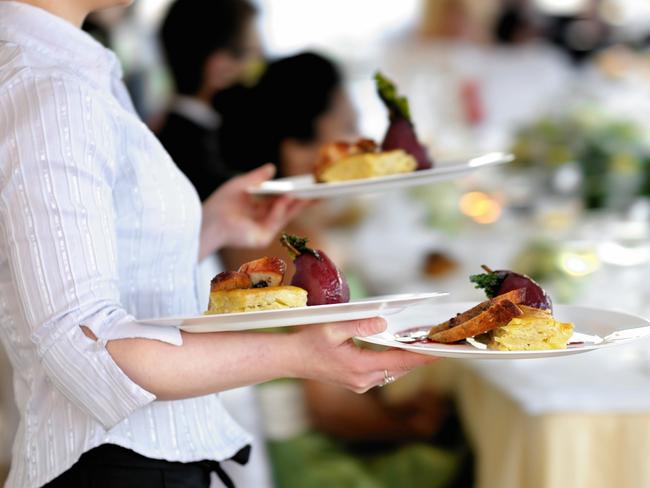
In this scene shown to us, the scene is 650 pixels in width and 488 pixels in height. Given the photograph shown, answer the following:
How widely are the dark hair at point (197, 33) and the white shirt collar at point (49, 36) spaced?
1.62 metres

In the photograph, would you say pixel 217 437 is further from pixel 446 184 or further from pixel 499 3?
pixel 499 3

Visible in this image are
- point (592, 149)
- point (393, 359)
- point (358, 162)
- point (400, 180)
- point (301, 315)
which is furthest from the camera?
point (592, 149)

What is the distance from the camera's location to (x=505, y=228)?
11.1 ft

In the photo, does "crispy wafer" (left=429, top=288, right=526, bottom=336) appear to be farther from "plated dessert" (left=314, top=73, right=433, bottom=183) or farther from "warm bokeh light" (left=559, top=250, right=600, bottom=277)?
"warm bokeh light" (left=559, top=250, right=600, bottom=277)

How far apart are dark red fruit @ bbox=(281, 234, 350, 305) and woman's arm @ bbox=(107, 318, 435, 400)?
1.2 inches

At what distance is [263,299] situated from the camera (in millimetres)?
954

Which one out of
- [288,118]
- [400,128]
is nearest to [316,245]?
[288,118]

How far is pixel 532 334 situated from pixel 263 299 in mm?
280

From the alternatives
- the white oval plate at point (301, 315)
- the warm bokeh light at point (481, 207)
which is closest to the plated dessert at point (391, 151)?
the white oval plate at point (301, 315)

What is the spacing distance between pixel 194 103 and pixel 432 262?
96 centimetres

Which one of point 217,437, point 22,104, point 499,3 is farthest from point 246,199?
point 499,3

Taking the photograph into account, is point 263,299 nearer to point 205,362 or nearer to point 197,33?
point 205,362

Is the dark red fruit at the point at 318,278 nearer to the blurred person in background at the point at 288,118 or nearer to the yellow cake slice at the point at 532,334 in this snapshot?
the yellow cake slice at the point at 532,334

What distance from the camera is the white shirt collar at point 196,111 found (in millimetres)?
2586
